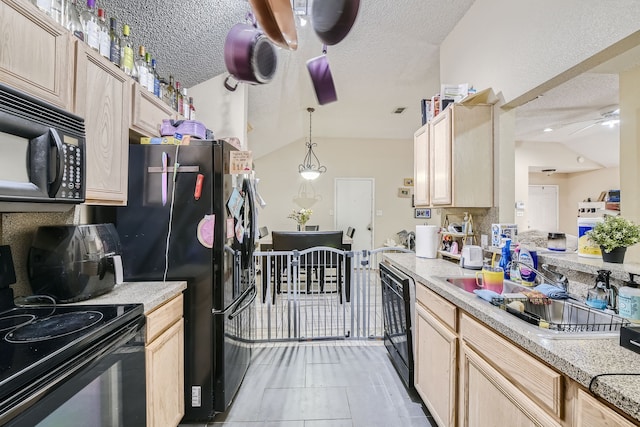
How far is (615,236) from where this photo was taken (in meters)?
1.31

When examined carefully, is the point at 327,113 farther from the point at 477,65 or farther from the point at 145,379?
the point at 145,379

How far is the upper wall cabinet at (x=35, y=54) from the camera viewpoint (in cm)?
97

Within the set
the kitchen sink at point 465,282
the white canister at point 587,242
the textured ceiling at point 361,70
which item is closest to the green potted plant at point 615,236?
the white canister at point 587,242

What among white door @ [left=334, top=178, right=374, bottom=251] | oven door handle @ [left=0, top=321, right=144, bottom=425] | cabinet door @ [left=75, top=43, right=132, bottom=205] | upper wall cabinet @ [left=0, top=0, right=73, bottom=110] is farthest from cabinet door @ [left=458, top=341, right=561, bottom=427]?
white door @ [left=334, top=178, right=374, bottom=251]

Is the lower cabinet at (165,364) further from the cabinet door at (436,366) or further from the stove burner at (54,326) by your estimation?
the cabinet door at (436,366)

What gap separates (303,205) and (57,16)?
504cm

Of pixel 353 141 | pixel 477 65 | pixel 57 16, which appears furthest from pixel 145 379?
pixel 353 141

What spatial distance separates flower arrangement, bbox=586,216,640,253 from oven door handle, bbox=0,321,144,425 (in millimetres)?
2042

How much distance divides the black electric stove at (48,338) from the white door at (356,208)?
17.0ft

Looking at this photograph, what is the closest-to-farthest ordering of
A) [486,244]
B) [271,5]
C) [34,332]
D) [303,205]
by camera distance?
1. [34,332]
2. [271,5]
3. [486,244]
4. [303,205]

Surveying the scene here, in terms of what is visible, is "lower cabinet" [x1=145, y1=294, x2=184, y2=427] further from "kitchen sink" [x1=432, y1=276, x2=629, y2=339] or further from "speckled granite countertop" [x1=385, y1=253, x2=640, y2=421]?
"kitchen sink" [x1=432, y1=276, x2=629, y2=339]

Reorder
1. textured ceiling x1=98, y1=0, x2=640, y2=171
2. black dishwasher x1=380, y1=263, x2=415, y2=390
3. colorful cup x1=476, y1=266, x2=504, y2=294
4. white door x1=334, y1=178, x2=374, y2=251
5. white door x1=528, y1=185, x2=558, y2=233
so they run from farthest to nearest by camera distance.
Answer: white door x1=528, y1=185, x2=558, y2=233
white door x1=334, y1=178, x2=374, y2=251
textured ceiling x1=98, y1=0, x2=640, y2=171
black dishwasher x1=380, y1=263, x2=415, y2=390
colorful cup x1=476, y1=266, x2=504, y2=294

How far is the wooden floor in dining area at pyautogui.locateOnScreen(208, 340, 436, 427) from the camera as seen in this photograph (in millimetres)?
1782

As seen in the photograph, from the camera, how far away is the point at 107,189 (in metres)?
1.46
